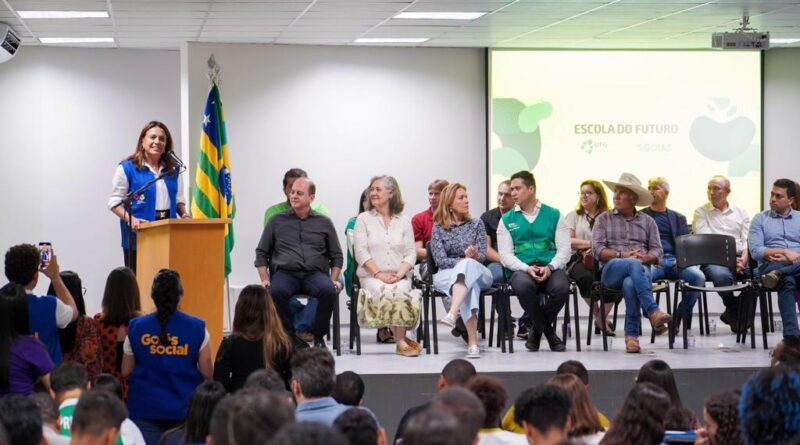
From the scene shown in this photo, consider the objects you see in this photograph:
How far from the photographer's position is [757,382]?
278 cm

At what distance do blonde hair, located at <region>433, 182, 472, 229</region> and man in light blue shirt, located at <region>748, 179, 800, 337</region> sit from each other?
7.25 feet

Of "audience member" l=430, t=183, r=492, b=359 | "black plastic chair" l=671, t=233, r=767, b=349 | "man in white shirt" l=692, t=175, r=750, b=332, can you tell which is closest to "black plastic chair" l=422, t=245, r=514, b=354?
"audience member" l=430, t=183, r=492, b=359

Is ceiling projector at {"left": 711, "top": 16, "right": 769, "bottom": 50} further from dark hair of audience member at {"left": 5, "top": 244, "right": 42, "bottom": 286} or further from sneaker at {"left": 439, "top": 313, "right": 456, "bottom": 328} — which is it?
dark hair of audience member at {"left": 5, "top": 244, "right": 42, "bottom": 286}

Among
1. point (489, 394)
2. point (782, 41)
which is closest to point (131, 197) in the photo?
point (489, 394)

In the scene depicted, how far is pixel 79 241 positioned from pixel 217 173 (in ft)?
7.53

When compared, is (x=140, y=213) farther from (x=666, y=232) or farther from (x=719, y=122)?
(x=719, y=122)

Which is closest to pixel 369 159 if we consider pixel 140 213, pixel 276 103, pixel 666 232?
pixel 276 103

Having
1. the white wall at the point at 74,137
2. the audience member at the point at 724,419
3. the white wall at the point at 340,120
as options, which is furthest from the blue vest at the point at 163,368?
the white wall at the point at 74,137

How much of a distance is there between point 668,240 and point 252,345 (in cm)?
459

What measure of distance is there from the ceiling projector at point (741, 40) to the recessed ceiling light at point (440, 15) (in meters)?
2.00

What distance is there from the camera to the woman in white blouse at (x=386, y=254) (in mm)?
8047

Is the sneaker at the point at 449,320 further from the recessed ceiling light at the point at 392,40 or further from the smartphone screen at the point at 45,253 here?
the recessed ceiling light at the point at 392,40

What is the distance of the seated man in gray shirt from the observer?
8.02 metres

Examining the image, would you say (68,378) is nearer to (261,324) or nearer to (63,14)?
(261,324)
